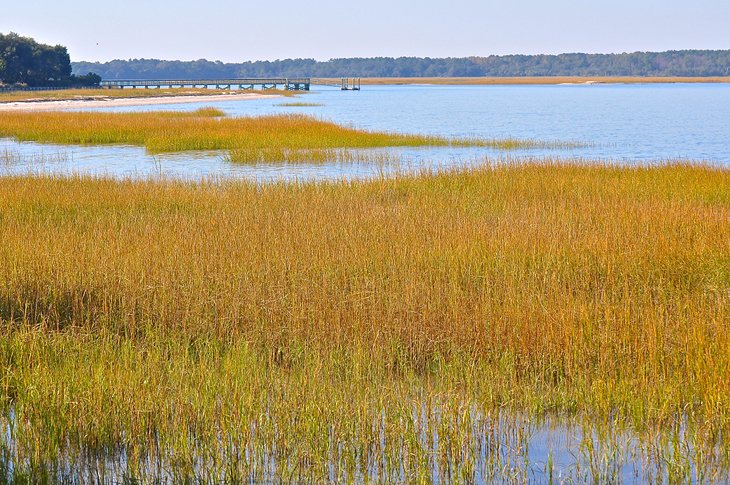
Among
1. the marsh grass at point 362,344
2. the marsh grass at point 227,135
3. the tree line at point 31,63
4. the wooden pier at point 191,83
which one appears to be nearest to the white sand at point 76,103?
the tree line at point 31,63

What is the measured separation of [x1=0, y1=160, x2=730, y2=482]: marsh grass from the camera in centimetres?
523

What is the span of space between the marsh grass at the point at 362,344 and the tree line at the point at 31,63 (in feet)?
284

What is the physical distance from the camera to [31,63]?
9344 centimetres

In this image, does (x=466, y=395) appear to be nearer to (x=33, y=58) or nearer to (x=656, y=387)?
(x=656, y=387)

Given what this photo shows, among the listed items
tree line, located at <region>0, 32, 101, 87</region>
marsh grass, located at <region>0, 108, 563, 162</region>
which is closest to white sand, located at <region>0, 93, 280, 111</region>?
tree line, located at <region>0, 32, 101, 87</region>

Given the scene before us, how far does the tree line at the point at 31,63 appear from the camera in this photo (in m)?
89.8

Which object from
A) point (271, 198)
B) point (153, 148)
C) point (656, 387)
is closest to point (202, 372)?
point (656, 387)

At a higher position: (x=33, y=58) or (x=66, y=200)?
(x=33, y=58)

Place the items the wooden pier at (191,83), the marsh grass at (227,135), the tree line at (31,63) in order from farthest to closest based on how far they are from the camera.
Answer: the wooden pier at (191,83)
the tree line at (31,63)
the marsh grass at (227,135)

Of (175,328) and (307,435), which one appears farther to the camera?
(175,328)

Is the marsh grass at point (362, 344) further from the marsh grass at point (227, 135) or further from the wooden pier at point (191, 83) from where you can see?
the wooden pier at point (191, 83)

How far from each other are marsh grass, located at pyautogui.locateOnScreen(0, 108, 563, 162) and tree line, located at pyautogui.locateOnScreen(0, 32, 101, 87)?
5728 centimetres

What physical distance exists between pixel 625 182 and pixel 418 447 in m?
11.6

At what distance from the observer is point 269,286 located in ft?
26.7
